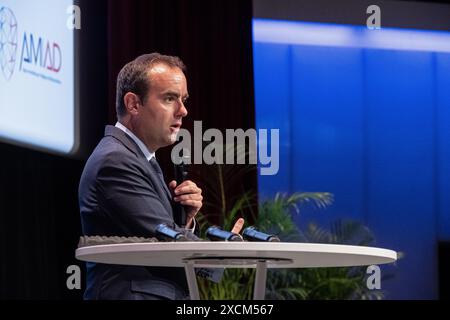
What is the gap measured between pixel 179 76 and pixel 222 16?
161cm

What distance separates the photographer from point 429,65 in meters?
5.96

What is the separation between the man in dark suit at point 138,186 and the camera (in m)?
2.88

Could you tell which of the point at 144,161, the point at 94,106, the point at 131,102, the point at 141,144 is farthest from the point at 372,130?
the point at 144,161

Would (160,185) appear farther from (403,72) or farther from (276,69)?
(403,72)

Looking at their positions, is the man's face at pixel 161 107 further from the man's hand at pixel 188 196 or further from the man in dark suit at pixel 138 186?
the man's hand at pixel 188 196

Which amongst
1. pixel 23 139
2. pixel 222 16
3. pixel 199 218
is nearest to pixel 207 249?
pixel 23 139

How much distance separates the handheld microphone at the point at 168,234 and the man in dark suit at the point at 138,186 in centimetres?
12

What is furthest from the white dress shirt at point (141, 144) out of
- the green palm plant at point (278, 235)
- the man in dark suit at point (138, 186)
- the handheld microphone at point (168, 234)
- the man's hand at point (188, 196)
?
the green palm plant at point (278, 235)

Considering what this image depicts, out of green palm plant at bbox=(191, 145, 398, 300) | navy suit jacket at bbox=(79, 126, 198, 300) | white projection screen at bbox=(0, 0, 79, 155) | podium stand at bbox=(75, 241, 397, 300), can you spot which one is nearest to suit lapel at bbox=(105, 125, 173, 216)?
navy suit jacket at bbox=(79, 126, 198, 300)

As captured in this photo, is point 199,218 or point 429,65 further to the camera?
point 429,65

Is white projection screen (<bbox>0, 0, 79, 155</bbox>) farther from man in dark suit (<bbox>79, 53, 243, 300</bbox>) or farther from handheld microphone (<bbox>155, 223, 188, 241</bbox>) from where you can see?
→ handheld microphone (<bbox>155, 223, 188, 241</bbox>)

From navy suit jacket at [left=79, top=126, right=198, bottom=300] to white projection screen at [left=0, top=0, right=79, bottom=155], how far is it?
80 centimetres

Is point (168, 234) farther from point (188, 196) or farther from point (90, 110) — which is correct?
point (90, 110)
